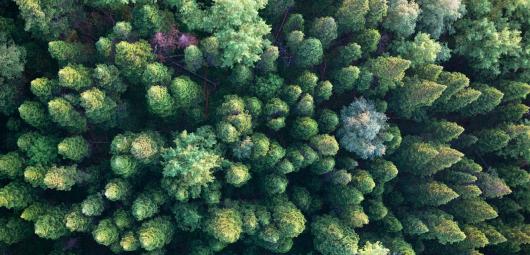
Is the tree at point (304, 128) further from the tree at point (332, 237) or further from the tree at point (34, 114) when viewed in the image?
the tree at point (34, 114)

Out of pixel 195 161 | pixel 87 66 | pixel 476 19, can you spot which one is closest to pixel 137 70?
pixel 87 66

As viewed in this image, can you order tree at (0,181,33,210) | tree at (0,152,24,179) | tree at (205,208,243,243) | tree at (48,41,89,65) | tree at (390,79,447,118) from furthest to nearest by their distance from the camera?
1. tree at (390,79,447,118)
2. tree at (205,208,243,243)
3. tree at (48,41,89,65)
4. tree at (0,152,24,179)
5. tree at (0,181,33,210)

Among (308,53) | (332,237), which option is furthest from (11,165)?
(332,237)

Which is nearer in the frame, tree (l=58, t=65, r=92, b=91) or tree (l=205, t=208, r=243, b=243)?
tree (l=58, t=65, r=92, b=91)

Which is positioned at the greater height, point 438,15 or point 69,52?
point 438,15

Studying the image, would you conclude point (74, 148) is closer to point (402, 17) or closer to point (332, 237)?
point (332, 237)

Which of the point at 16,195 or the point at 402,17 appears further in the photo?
the point at 402,17

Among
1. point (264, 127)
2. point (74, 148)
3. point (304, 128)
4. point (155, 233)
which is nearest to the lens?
point (74, 148)

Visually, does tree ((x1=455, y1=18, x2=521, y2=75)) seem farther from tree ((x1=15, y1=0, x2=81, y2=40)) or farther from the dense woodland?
tree ((x1=15, y1=0, x2=81, y2=40))

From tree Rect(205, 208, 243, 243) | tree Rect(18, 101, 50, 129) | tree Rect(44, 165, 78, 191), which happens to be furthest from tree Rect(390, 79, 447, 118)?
tree Rect(18, 101, 50, 129)
